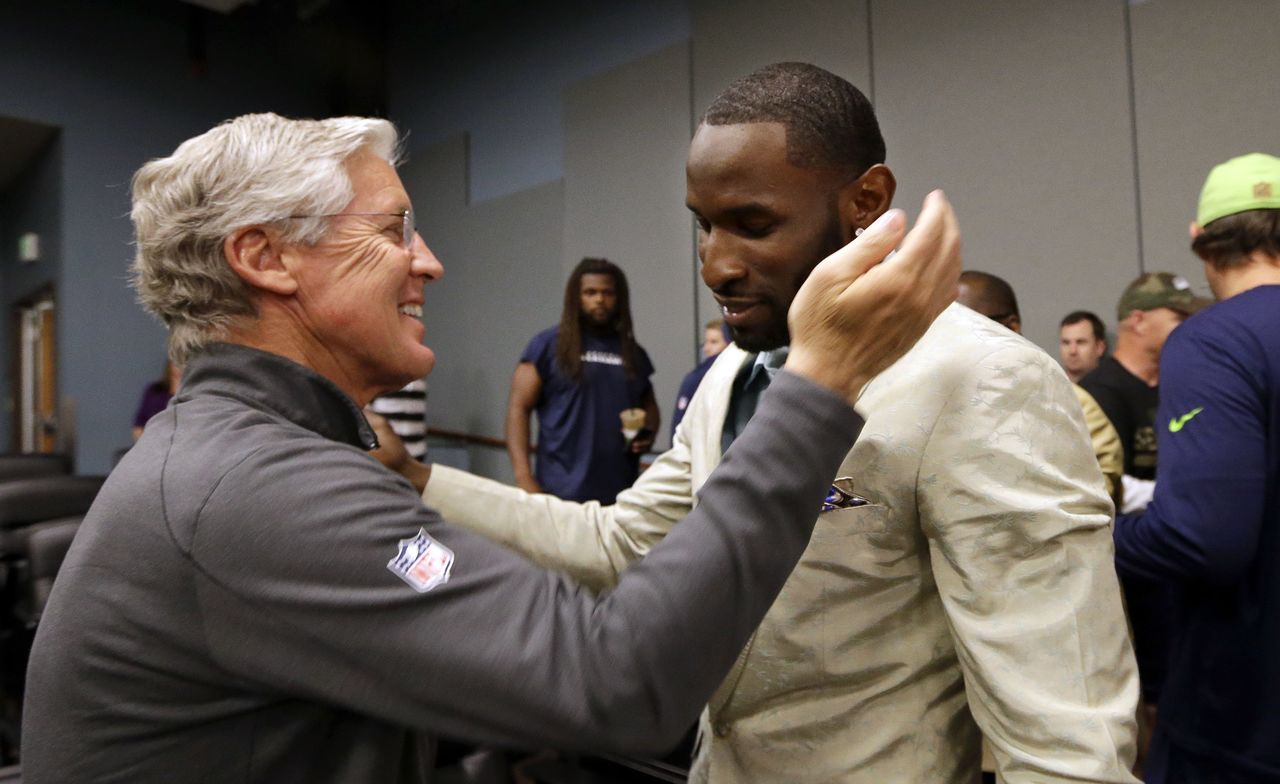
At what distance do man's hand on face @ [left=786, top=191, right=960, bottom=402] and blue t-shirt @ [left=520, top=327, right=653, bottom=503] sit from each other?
10.5 feet

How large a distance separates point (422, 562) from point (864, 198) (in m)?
0.66

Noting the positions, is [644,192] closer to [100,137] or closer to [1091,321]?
[1091,321]

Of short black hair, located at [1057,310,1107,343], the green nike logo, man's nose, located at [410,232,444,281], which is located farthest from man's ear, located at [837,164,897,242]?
short black hair, located at [1057,310,1107,343]

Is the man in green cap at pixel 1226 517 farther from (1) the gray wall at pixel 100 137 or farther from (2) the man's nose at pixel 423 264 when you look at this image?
(1) the gray wall at pixel 100 137

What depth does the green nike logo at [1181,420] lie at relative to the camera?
4.59 feet

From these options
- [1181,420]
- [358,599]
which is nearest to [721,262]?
[358,599]

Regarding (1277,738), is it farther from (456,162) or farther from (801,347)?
(456,162)

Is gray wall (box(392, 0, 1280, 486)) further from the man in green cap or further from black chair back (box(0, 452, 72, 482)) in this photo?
black chair back (box(0, 452, 72, 482))

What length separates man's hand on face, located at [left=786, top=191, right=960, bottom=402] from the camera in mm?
724

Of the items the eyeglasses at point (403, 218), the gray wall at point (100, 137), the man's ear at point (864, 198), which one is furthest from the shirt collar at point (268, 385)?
the gray wall at point (100, 137)

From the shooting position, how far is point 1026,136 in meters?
3.51

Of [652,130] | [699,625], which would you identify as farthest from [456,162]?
[699,625]

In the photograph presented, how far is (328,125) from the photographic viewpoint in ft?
3.11

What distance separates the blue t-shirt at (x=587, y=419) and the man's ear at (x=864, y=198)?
296 cm
